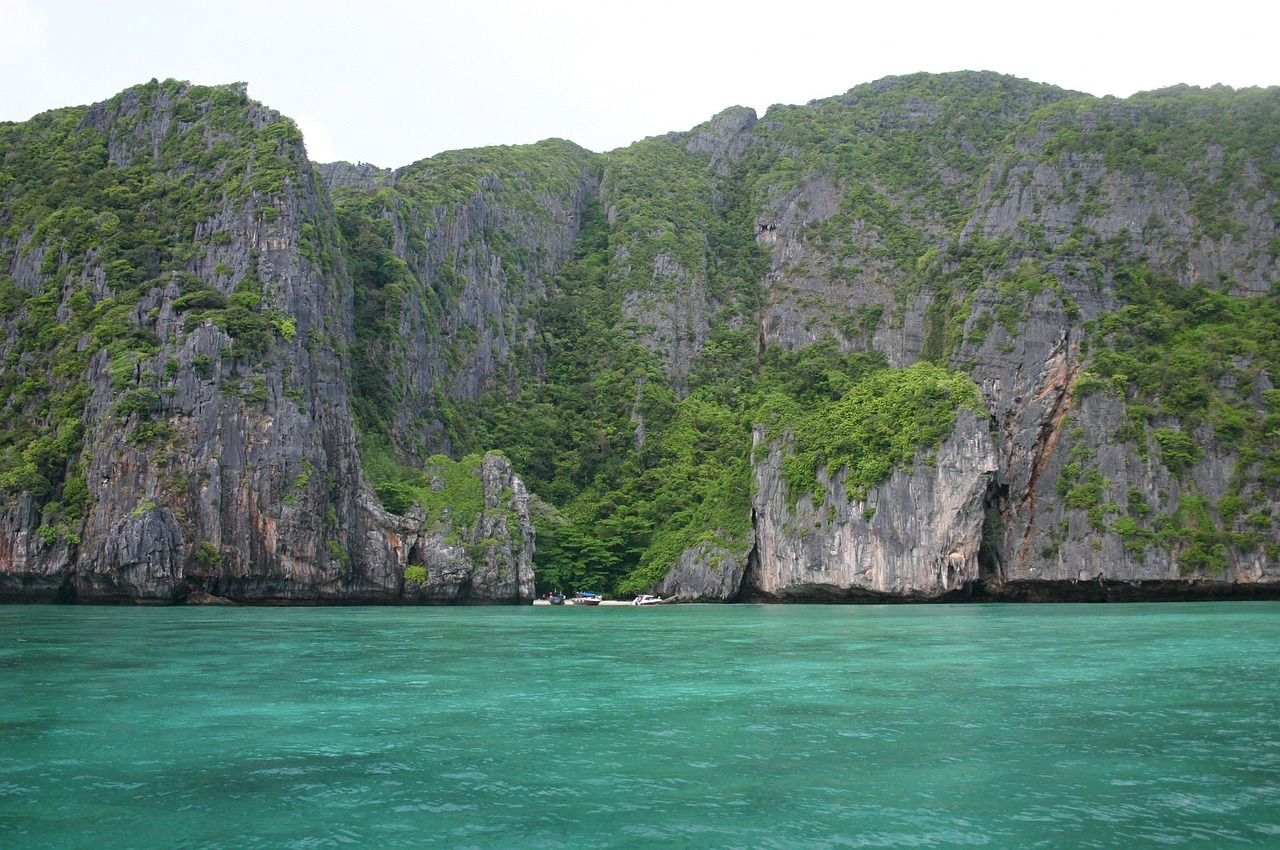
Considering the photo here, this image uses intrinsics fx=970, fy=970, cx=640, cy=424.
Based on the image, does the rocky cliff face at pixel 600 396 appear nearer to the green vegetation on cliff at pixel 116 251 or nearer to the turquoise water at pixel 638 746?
the green vegetation on cliff at pixel 116 251

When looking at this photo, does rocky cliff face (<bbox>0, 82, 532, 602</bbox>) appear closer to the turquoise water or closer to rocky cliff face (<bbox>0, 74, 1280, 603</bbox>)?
rocky cliff face (<bbox>0, 74, 1280, 603</bbox>)

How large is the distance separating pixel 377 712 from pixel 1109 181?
77.3 m

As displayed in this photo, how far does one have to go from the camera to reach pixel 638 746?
1402 centimetres

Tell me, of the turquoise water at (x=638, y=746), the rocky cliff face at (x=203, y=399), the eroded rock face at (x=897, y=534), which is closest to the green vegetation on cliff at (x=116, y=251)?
the rocky cliff face at (x=203, y=399)

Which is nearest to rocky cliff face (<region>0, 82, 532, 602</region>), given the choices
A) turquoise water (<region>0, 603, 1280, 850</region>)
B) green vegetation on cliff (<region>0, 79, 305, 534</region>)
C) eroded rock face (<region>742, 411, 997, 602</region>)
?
green vegetation on cliff (<region>0, 79, 305, 534</region>)

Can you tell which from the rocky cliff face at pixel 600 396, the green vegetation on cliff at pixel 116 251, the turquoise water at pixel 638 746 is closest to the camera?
the turquoise water at pixel 638 746

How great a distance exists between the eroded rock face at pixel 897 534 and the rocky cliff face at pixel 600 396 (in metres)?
0.20

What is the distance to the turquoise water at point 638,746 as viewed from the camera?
10.1m

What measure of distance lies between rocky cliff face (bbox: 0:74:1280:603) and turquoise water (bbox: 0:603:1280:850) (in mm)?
31638

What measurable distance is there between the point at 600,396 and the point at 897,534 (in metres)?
39.9

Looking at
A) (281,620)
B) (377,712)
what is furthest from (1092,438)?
(377,712)

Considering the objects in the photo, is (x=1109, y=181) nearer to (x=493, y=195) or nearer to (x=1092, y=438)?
(x=1092, y=438)

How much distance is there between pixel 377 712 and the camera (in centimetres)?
1681

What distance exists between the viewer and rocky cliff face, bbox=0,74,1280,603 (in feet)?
187
